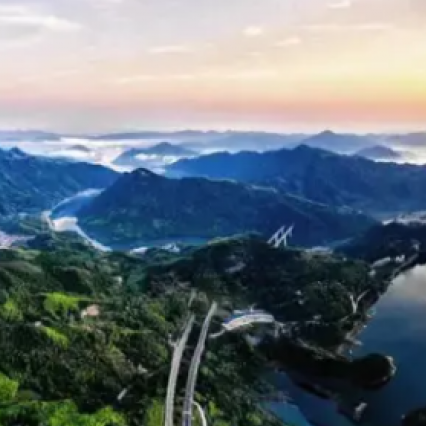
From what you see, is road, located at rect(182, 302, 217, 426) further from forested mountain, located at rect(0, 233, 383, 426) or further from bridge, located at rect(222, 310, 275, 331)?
bridge, located at rect(222, 310, 275, 331)

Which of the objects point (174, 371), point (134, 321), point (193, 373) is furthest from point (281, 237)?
point (174, 371)

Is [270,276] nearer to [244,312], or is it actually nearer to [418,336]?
[244,312]

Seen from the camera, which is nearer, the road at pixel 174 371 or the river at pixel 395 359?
the road at pixel 174 371

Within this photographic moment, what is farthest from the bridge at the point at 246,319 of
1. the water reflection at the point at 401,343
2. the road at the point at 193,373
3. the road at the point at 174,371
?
the water reflection at the point at 401,343

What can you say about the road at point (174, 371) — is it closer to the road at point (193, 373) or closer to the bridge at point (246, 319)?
the road at point (193, 373)

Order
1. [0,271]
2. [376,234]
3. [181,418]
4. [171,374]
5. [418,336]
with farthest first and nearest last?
1. [376,234]
2. [418,336]
3. [0,271]
4. [171,374]
5. [181,418]

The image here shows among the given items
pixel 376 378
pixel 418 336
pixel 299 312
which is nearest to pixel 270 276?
pixel 299 312

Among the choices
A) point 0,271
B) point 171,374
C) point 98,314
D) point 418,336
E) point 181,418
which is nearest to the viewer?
point 181,418
